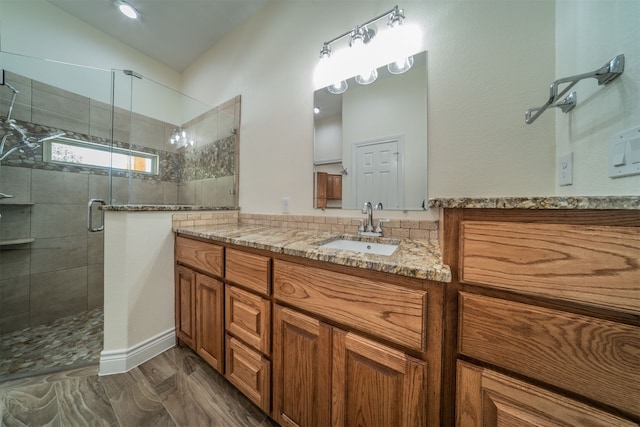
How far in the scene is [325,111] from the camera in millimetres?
1508

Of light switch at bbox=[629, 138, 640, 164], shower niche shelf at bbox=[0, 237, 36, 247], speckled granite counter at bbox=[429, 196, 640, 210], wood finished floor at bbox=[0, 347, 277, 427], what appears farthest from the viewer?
shower niche shelf at bbox=[0, 237, 36, 247]

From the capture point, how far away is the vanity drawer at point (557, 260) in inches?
17.4

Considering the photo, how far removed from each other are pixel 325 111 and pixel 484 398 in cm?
161

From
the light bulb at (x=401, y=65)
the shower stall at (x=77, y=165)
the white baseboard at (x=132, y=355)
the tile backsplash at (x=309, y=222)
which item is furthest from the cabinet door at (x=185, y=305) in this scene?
the light bulb at (x=401, y=65)

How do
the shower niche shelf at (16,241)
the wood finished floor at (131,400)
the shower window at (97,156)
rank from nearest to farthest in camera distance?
the wood finished floor at (131,400), the shower niche shelf at (16,241), the shower window at (97,156)

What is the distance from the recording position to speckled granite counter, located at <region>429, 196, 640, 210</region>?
432mm

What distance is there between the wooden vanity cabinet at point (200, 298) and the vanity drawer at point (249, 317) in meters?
0.08

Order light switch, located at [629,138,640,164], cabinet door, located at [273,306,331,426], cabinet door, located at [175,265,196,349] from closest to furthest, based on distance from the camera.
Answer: light switch, located at [629,138,640,164], cabinet door, located at [273,306,331,426], cabinet door, located at [175,265,196,349]

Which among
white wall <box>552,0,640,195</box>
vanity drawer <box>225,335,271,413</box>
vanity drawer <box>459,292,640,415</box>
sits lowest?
vanity drawer <box>225,335,271,413</box>

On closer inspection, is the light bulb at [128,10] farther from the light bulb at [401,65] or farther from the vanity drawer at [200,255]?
the light bulb at [401,65]

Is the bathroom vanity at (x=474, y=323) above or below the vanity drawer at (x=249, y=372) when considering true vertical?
above

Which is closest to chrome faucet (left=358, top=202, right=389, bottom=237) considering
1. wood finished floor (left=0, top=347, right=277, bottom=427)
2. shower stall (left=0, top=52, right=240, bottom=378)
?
wood finished floor (left=0, top=347, right=277, bottom=427)

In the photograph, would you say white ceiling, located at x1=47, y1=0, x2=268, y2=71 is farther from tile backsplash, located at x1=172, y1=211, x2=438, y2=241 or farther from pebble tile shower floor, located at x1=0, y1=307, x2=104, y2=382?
pebble tile shower floor, located at x1=0, y1=307, x2=104, y2=382

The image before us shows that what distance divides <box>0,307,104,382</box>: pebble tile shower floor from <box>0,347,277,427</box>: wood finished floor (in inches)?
3.5
